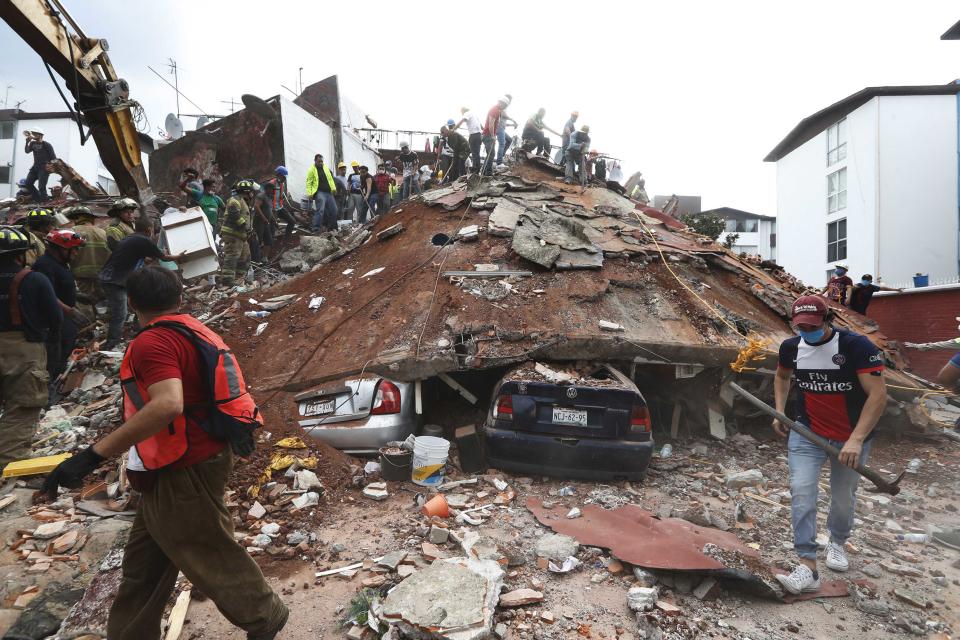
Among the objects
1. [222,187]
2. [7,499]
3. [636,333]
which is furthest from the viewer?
[222,187]

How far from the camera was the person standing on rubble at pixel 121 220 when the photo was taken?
670 centimetres

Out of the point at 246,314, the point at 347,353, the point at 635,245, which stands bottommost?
the point at 347,353

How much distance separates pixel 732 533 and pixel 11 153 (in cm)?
3439

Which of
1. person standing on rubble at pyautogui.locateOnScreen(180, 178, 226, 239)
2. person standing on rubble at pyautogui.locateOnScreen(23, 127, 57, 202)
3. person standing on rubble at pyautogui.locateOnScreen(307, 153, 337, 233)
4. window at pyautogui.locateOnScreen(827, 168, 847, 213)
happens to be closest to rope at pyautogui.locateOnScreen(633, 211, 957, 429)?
person standing on rubble at pyautogui.locateOnScreen(307, 153, 337, 233)

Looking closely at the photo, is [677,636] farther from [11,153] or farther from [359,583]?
[11,153]

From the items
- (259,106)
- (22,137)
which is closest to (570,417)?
(259,106)

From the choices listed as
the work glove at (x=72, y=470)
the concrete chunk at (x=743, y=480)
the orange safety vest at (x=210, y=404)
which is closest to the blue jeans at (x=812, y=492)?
the concrete chunk at (x=743, y=480)

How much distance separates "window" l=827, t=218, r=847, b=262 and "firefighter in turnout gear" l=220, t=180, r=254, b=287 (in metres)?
22.4

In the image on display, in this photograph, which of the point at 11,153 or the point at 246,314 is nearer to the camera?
the point at 246,314

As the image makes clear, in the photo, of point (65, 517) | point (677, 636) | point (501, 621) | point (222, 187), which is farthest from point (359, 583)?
point (222, 187)

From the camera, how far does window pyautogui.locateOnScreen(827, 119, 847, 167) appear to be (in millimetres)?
20344

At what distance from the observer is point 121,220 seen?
6.93 meters

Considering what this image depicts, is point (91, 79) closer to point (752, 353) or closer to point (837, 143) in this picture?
point (752, 353)

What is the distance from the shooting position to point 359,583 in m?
2.92
